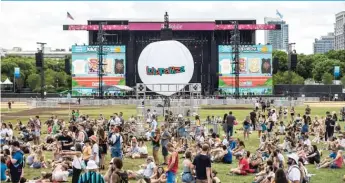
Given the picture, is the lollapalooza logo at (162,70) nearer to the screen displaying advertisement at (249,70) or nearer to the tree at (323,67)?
the screen displaying advertisement at (249,70)

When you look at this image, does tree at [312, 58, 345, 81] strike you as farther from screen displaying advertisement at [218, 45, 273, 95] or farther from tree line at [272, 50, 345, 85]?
screen displaying advertisement at [218, 45, 273, 95]

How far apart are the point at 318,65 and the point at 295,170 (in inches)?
4367

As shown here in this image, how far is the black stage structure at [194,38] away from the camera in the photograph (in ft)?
286

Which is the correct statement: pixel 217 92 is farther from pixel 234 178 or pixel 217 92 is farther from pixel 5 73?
pixel 234 178

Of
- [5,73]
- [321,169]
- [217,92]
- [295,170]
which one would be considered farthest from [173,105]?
[5,73]

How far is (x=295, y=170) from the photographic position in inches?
454

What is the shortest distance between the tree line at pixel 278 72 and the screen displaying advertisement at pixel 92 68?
18779mm

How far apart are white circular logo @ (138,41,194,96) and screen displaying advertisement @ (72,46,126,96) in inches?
1861

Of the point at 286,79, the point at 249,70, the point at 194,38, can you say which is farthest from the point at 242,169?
the point at 286,79

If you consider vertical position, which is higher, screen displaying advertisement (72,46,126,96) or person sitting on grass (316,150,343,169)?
screen displaying advertisement (72,46,126,96)

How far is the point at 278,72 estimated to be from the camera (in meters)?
113

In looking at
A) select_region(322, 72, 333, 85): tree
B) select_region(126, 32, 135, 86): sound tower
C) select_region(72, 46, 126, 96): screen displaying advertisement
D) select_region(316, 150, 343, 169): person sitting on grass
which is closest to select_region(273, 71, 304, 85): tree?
select_region(322, 72, 333, 85): tree

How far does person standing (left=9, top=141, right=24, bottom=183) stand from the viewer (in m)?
13.4

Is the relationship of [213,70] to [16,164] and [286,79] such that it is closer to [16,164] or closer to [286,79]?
[286,79]
